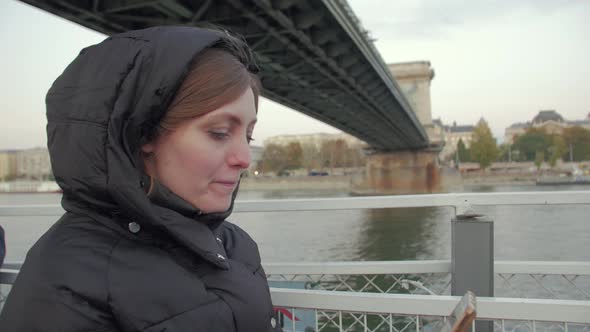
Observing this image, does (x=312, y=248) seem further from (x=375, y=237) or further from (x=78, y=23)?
(x=78, y=23)

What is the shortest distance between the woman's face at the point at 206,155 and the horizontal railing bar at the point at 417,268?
748mm

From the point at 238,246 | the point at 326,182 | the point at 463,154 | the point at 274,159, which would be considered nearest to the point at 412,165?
the point at 326,182

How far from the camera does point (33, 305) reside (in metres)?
0.62

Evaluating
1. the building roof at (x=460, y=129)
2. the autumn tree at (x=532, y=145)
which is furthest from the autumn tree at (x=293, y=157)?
the building roof at (x=460, y=129)

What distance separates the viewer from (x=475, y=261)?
1.44 meters

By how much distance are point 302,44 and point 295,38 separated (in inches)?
10.9

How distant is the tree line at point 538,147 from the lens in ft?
132

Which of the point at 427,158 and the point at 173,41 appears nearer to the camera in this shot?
the point at 173,41

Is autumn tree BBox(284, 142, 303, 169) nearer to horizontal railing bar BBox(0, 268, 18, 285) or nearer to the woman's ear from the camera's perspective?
horizontal railing bar BBox(0, 268, 18, 285)

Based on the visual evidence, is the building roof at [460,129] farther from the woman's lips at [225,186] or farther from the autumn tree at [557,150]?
the woman's lips at [225,186]

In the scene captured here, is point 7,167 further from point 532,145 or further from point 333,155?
point 532,145

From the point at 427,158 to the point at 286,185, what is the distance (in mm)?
11511

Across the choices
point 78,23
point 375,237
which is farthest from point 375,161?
point 78,23

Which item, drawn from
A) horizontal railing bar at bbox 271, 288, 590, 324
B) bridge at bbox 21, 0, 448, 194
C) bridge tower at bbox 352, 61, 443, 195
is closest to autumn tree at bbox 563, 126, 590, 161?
bridge tower at bbox 352, 61, 443, 195
